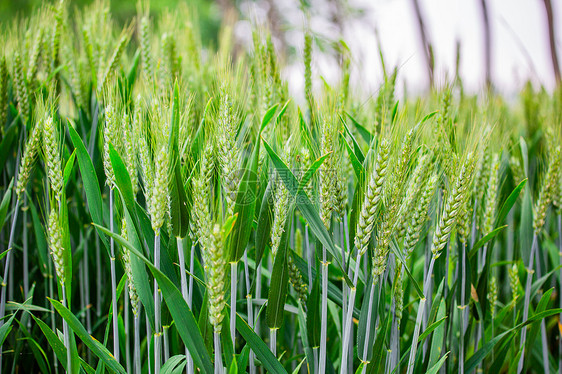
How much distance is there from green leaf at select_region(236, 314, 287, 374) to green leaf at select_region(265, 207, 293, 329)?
0.05 metres

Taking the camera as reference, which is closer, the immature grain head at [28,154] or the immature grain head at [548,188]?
the immature grain head at [28,154]

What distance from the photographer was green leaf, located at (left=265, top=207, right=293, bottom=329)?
812 mm

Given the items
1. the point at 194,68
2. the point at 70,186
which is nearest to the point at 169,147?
the point at 70,186

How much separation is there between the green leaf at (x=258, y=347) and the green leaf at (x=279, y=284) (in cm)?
5

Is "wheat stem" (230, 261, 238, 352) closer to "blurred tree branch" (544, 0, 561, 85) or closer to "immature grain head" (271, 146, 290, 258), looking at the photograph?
"immature grain head" (271, 146, 290, 258)

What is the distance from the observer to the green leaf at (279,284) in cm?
81

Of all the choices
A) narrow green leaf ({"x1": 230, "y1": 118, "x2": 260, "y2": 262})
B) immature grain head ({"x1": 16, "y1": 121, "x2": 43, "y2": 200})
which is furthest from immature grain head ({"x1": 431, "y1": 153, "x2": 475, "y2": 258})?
immature grain head ({"x1": 16, "y1": 121, "x2": 43, "y2": 200})

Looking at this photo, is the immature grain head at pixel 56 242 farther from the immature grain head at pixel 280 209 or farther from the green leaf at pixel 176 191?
the immature grain head at pixel 280 209

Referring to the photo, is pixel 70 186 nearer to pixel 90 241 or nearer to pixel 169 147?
pixel 90 241

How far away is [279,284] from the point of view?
0.84 metres

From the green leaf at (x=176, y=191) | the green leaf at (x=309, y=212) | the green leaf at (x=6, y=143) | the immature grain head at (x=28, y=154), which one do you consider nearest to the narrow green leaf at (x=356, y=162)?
the green leaf at (x=309, y=212)

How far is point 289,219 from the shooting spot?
2.61 feet

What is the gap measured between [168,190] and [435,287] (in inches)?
31.1

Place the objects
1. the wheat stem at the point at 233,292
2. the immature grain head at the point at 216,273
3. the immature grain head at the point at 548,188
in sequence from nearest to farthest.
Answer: the immature grain head at the point at 216,273
the wheat stem at the point at 233,292
the immature grain head at the point at 548,188
